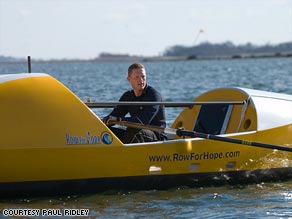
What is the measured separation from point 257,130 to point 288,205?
139cm

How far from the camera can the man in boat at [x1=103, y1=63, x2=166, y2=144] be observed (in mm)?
10398

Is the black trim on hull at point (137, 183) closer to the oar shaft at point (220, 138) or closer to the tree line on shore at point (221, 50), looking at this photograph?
the oar shaft at point (220, 138)

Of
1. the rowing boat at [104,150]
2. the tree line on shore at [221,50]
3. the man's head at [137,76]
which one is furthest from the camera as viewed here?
the tree line on shore at [221,50]

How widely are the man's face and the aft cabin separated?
41.6 inches

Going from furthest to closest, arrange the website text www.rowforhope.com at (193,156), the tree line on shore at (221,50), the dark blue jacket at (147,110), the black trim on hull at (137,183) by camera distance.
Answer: the tree line on shore at (221,50) → the dark blue jacket at (147,110) → the website text www.rowforhope.com at (193,156) → the black trim on hull at (137,183)

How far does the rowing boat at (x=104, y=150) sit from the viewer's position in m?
9.47

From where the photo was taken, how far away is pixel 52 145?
31.3 ft

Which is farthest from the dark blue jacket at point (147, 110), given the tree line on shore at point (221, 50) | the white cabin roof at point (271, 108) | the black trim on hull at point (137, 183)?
the tree line on shore at point (221, 50)

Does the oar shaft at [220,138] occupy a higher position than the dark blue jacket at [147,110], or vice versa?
the dark blue jacket at [147,110]

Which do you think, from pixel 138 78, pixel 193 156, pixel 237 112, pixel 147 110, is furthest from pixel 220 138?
pixel 237 112

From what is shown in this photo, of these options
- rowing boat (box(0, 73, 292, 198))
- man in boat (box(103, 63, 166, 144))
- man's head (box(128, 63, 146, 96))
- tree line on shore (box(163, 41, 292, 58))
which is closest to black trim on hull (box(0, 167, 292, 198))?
rowing boat (box(0, 73, 292, 198))

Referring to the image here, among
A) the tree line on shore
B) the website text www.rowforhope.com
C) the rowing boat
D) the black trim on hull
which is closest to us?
the rowing boat

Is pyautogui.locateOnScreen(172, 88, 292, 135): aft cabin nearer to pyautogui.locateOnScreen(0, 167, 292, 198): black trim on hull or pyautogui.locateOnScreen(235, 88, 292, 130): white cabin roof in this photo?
pyautogui.locateOnScreen(235, 88, 292, 130): white cabin roof

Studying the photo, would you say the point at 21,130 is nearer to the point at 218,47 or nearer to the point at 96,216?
the point at 96,216
